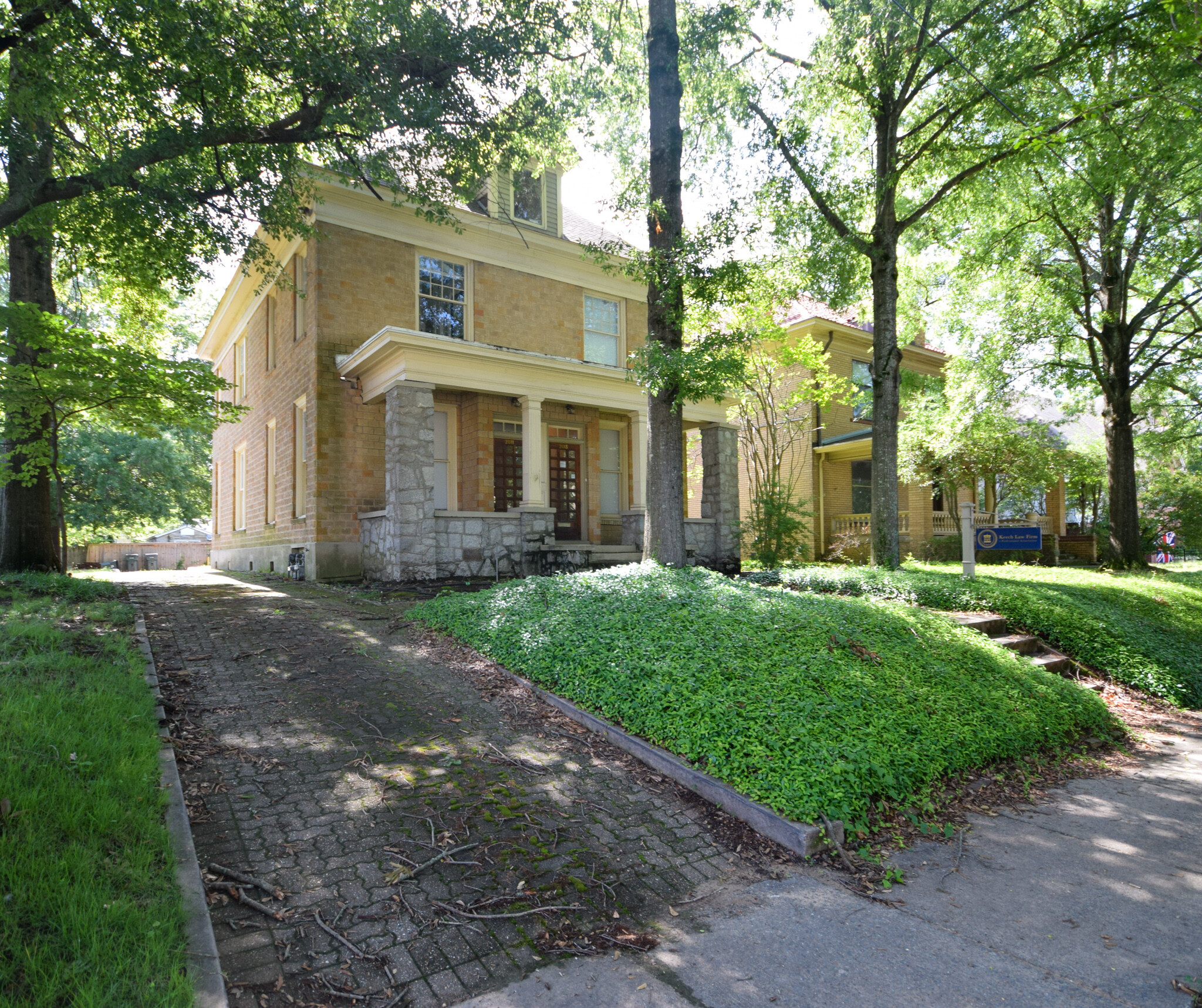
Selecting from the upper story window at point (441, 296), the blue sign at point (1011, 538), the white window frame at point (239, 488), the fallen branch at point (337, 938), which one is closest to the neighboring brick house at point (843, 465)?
the upper story window at point (441, 296)

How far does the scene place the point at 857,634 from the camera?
5570 millimetres

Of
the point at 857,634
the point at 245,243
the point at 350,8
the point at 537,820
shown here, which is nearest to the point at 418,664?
the point at 537,820

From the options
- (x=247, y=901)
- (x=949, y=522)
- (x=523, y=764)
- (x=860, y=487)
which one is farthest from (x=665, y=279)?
(x=949, y=522)

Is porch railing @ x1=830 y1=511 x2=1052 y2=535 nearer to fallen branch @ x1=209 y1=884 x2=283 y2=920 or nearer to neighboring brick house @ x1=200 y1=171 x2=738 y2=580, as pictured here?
neighboring brick house @ x1=200 y1=171 x2=738 y2=580

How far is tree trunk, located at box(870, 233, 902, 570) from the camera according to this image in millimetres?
10234

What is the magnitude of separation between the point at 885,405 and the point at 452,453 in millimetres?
7919

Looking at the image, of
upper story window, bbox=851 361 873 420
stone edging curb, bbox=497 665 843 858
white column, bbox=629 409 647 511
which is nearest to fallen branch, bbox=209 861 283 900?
stone edging curb, bbox=497 665 843 858

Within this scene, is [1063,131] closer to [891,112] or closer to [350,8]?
[891,112]

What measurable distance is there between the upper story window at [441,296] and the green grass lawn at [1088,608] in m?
7.79

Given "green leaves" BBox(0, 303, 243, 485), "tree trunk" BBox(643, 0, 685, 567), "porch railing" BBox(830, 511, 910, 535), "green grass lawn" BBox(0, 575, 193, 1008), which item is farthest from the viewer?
"porch railing" BBox(830, 511, 910, 535)

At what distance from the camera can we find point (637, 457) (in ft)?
49.7

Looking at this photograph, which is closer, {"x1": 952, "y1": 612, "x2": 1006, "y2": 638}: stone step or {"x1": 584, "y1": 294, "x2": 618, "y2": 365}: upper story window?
{"x1": 952, "y1": 612, "x2": 1006, "y2": 638}: stone step

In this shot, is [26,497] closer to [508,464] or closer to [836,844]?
[508,464]

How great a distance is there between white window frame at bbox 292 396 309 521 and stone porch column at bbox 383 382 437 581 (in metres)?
3.07
